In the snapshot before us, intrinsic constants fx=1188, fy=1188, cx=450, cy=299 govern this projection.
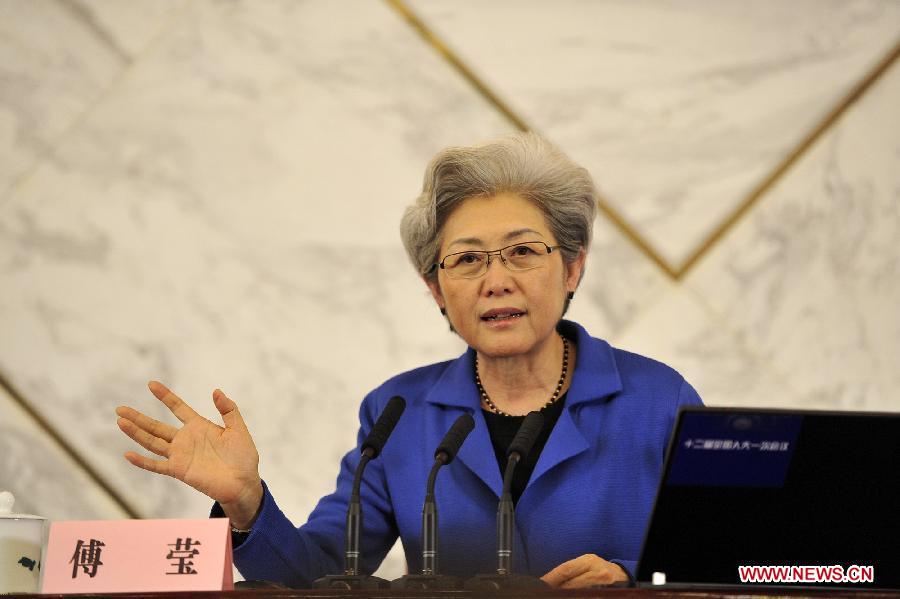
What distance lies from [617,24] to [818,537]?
166 centimetres

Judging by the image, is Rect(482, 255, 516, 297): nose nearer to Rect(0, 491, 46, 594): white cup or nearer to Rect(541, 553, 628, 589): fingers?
Rect(541, 553, 628, 589): fingers

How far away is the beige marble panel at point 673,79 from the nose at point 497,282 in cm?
72

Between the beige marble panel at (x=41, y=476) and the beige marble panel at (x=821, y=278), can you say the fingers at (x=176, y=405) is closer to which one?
the beige marble panel at (x=41, y=476)

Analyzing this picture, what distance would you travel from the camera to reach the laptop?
113cm

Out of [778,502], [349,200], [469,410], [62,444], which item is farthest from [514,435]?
[62,444]

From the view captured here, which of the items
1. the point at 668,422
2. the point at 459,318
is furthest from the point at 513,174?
the point at 668,422

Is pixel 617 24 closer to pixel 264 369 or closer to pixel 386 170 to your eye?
pixel 386 170

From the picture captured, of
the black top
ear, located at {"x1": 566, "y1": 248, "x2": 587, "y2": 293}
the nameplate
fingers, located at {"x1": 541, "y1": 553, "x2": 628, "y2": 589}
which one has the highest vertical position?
ear, located at {"x1": 566, "y1": 248, "x2": 587, "y2": 293}

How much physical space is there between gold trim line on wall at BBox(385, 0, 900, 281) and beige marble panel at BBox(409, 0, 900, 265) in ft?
0.05

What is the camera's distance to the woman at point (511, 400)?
1738 millimetres

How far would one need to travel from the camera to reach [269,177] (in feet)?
8.35

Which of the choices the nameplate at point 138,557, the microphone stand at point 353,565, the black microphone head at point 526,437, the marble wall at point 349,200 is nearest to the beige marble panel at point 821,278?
the marble wall at point 349,200

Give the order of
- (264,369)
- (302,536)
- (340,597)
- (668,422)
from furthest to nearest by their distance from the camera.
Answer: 1. (264,369)
2. (668,422)
3. (302,536)
4. (340,597)

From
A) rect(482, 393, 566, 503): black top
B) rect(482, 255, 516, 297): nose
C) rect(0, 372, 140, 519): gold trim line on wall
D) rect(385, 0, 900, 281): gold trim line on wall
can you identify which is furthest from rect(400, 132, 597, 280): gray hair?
rect(0, 372, 140, 519): gold trim line on wall
